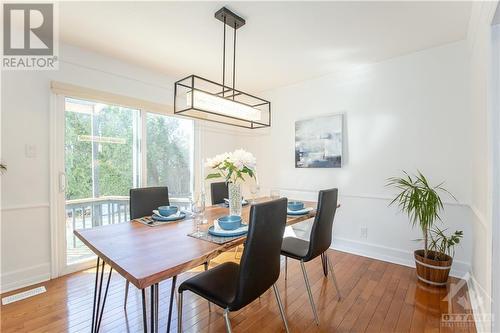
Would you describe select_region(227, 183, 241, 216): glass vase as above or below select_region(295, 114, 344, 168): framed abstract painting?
below

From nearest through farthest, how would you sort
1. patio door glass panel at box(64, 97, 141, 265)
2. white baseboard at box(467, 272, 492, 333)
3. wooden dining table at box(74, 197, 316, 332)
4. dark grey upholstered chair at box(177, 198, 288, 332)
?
wooden dining table at box(74, 197, 316, 332) < dark grey upholstered chair at box(177, 198, 288, 332) < white baseboard at box(467, 272, 492, 333) < patio door glass panel at box(64, 97, 141, 265)

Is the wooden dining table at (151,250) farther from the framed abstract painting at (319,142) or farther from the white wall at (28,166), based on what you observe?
the framed abstract painting at (319,142)

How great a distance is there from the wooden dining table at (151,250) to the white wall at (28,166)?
4.16 feet

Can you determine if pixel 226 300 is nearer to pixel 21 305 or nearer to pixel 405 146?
pixel 21 305

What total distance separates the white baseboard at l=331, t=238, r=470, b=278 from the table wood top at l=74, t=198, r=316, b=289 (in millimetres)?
2184

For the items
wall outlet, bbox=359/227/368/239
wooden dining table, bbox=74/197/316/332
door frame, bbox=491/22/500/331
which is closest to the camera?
wooden dining table, bbox=74/197/316/332

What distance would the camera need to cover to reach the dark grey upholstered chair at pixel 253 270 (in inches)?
47.7

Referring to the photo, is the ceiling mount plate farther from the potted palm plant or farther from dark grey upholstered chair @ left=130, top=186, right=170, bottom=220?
the potted palm plant

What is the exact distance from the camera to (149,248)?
4.21 ft

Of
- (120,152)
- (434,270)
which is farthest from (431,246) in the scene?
(120,152)

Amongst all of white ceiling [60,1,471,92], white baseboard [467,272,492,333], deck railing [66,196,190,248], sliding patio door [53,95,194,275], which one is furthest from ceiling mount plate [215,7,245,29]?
white baseboard [467,272,492,333]

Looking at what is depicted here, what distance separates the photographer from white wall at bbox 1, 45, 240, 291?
7.21 ft

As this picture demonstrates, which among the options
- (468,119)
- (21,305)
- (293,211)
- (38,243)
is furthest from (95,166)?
(468,119)

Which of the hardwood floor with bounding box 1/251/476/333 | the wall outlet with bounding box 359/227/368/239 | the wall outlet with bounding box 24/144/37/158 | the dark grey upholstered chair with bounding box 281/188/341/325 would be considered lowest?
the hardwood floor with bounding box 1/251/476/333
